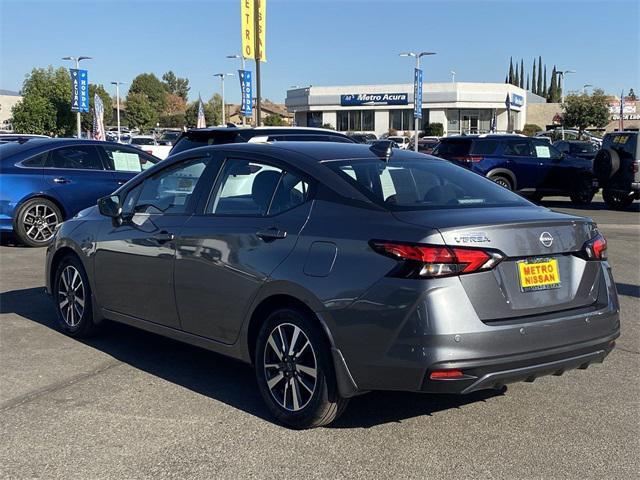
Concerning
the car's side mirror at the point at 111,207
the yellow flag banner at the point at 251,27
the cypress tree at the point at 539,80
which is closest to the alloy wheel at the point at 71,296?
the car's side mirror at the point at 111,207

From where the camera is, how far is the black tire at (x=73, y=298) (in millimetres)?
5977

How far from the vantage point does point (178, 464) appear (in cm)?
376

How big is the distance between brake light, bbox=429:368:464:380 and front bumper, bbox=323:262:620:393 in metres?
0.02

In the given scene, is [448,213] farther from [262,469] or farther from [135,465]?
[135,465]

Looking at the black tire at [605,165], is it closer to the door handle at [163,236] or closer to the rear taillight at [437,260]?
the door handle at [163,236]

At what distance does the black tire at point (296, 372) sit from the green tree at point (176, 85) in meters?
171

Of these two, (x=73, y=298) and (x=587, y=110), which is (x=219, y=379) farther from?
(x=587, y=110)

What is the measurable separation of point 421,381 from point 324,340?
60 cm

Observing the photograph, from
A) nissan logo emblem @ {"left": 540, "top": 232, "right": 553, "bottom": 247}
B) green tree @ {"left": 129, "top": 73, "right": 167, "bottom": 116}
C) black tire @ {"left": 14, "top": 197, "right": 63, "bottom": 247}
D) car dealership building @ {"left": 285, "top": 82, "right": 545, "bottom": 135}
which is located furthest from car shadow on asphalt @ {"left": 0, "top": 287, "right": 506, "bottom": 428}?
green tree @ {"left": 129, "top": 73, "right": 167, "bottom": 116}

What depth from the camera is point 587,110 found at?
220 feet

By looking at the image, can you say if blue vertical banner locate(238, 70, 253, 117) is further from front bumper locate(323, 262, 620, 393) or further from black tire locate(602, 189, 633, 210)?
front bumper locate(323, 262, 620, 393)

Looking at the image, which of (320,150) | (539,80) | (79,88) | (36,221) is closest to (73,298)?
(320,150)

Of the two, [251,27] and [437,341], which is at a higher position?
[251,27]

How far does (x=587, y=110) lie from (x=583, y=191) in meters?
52.0
